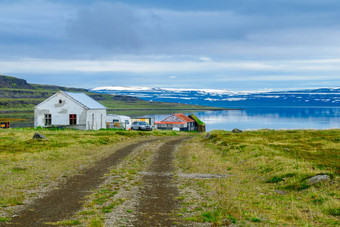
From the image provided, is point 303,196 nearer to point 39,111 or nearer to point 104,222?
point 104,222

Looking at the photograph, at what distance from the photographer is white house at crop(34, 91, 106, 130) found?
189 ft

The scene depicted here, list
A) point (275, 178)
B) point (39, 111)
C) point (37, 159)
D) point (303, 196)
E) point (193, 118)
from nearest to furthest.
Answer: point (303, 196) → point (275, 178) → point (37, 159) → point (39, 111) → point (193, 118)

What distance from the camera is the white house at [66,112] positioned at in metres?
57.6

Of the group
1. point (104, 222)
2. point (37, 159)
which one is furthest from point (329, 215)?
point (37, 159)

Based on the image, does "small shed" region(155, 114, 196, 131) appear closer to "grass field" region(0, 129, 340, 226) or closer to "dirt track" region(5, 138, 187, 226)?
"grass field" region(0, 129, 340, 226)

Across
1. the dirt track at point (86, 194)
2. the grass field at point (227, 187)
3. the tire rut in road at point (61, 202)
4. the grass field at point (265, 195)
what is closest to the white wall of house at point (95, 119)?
the grass field at point (227, 187)

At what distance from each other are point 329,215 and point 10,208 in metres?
10.5

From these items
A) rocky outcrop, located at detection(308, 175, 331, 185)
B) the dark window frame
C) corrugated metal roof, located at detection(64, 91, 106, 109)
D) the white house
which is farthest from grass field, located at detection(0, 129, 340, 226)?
corrugated metal roof, located at detection(64, 91, 106, 109)

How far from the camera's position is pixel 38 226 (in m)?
8.99

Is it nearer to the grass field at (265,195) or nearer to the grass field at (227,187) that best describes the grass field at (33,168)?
the grass field at (227,187)

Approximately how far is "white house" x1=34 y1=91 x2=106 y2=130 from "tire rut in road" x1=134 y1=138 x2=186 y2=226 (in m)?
39.4

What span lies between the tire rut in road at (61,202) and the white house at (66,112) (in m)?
40.3

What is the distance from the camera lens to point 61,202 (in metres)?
11.8

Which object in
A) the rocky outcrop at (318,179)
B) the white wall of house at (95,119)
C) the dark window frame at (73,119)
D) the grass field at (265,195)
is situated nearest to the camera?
the grass field at (265,195)
